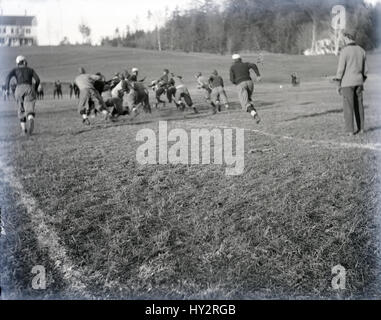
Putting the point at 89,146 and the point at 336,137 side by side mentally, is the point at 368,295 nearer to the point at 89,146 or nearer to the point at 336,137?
the point at 336,137

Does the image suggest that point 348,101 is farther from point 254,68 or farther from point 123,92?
point 123,92

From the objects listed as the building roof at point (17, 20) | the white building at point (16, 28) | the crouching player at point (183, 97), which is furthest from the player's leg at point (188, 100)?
the building roof at point (17, 20)

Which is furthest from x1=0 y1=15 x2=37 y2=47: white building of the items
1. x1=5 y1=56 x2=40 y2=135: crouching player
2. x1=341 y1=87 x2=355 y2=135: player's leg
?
x1=341 y1=87 x2=355 y2=135: player's leg

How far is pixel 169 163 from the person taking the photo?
5.75 m

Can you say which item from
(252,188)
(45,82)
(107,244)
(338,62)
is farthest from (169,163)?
(45,82)

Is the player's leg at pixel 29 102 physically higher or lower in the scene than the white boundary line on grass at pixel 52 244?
higher

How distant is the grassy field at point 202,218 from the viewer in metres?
2.85

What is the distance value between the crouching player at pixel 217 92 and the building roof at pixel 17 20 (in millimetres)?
2954

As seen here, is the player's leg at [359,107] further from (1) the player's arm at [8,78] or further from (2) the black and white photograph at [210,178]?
(1) the player's arm at [8,78]

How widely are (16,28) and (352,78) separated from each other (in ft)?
16.3

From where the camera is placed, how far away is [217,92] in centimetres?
859

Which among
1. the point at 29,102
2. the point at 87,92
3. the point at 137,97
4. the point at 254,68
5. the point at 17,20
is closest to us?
the point at 17,20

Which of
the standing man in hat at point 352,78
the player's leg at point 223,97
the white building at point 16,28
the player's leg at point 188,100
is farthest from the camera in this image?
the player's leg at point 188,100

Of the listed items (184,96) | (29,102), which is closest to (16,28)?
(29,102)
